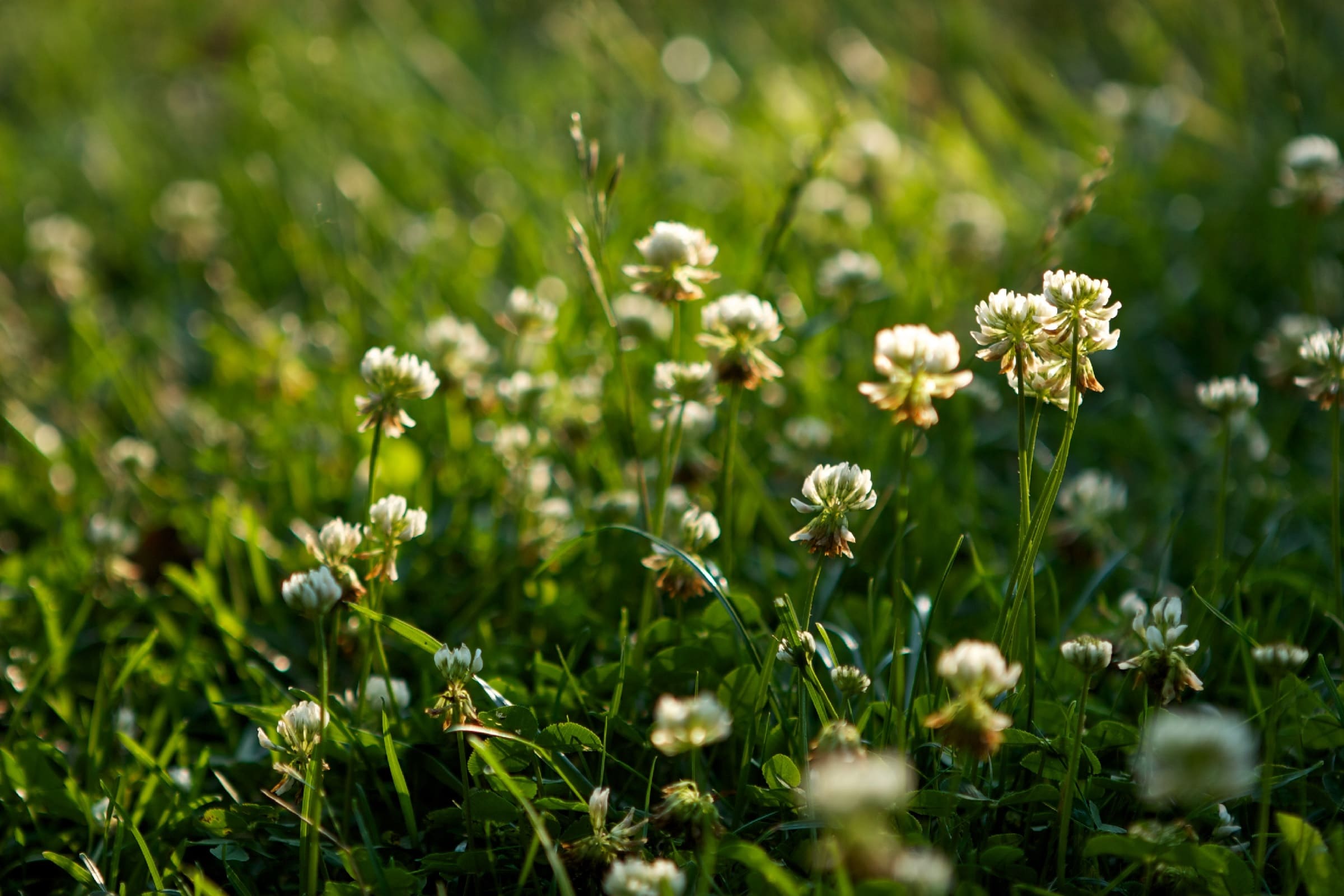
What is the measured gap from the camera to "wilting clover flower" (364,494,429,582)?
1284 millimetres

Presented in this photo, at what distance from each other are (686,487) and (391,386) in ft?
2.12

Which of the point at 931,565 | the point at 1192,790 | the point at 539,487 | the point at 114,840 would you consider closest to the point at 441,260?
the point at 539,487

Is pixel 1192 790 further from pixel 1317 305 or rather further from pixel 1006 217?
pixel 1006 217

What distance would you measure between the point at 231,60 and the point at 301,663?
13.1 feet

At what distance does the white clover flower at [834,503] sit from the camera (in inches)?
45.3

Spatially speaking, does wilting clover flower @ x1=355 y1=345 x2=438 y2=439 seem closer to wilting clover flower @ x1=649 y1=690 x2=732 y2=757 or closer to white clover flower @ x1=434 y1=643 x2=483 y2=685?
white clover flower @ x1=434 y1=643 x2=483 y2=685

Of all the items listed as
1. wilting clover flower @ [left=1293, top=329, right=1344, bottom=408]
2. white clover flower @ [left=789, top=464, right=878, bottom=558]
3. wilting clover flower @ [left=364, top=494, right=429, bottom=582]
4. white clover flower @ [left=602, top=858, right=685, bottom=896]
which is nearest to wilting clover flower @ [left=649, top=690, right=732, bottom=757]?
white clover flower @ [left=602, top=858, right=685, bottom=896]

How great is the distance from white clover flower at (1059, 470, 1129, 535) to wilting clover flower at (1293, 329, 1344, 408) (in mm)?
445

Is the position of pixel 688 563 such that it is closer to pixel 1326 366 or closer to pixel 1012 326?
pixel 1012 326

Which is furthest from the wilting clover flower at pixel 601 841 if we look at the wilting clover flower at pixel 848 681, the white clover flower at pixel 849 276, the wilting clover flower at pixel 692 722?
the white clover flower at pixel 849 276

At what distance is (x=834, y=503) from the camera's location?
3.81 ft

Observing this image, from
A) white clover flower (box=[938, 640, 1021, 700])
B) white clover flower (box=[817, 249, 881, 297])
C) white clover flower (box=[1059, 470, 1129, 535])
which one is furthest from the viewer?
white clover flower (box=[817, 249, 881, 297])

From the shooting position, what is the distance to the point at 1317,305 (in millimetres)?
2402

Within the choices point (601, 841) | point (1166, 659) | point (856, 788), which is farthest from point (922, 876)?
point (1166, 659)
